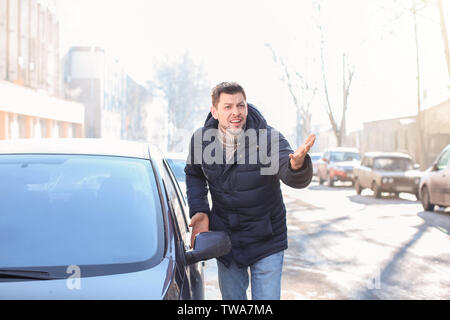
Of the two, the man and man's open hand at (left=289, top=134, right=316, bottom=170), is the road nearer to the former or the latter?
the man

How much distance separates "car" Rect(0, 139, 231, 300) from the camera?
8.30ft

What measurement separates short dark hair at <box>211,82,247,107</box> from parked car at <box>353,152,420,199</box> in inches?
665

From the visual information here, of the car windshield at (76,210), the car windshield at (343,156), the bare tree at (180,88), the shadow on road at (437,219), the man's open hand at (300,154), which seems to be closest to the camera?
the car windshield at (76,210)

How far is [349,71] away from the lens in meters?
40.7

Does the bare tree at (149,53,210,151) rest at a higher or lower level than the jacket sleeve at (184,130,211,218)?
higher

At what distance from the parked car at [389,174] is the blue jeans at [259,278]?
55.2ft

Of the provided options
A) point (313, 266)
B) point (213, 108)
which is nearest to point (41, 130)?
point (313, 266)

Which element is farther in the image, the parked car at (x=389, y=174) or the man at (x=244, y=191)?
the parked car at (x=389, y=174)

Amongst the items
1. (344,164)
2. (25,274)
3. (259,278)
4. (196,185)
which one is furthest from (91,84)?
(25,274)

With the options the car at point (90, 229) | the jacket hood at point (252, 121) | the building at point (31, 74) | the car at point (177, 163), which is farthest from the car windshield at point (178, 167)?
the building at point (31, 74)

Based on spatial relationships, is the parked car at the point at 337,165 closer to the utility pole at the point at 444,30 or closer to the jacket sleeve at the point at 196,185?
the utility pole at the point at 444,30

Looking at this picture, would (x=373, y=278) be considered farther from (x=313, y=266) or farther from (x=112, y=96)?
(x=112, y=96)

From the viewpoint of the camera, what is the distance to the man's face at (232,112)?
356cm

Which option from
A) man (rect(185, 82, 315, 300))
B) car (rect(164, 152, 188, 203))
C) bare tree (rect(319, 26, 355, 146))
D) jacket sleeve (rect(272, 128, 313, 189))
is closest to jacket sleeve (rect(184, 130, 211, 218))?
man (rect(185, 82, 315, 300))
